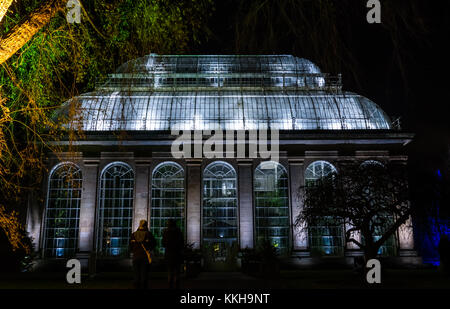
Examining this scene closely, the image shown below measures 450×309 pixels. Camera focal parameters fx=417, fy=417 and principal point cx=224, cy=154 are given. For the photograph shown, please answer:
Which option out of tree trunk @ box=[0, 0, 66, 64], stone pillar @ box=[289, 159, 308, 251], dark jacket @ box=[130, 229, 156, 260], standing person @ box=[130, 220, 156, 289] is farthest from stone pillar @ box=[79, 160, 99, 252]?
tree trunk @ box=[0, 0, 66, 64]

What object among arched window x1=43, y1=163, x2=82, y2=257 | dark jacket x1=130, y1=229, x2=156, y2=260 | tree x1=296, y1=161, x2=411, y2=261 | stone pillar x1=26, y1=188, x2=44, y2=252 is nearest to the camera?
dark jacket x1=130, y1=229, x2=156, y2=260

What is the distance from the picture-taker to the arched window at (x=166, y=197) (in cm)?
3431

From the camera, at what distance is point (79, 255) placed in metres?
33.0

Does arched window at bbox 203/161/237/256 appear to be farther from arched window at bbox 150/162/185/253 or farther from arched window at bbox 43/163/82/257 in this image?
arched window at bbox 43/163/82/257

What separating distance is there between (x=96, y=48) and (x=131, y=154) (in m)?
26.7

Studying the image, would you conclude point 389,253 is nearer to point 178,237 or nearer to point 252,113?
point 252,113

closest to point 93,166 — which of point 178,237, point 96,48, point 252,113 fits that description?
point 252,113

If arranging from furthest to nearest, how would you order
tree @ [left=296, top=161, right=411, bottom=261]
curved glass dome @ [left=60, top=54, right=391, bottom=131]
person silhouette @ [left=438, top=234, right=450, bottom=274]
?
curved glass dome @ [left=60, top=54, right=391, bottom=131] → person silhouette @ [left=438, top=234, right=450, bottom=274] → tree @ [left=296, top=161, right=411, bottom=261]

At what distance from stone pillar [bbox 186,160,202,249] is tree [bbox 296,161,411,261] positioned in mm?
13632

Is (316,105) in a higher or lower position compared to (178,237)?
higher

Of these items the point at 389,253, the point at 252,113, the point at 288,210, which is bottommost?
the point at 389,253

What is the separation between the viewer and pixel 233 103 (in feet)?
122

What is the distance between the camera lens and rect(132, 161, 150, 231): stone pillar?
34.2 meters

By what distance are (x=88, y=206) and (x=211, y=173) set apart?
34.5 ft
